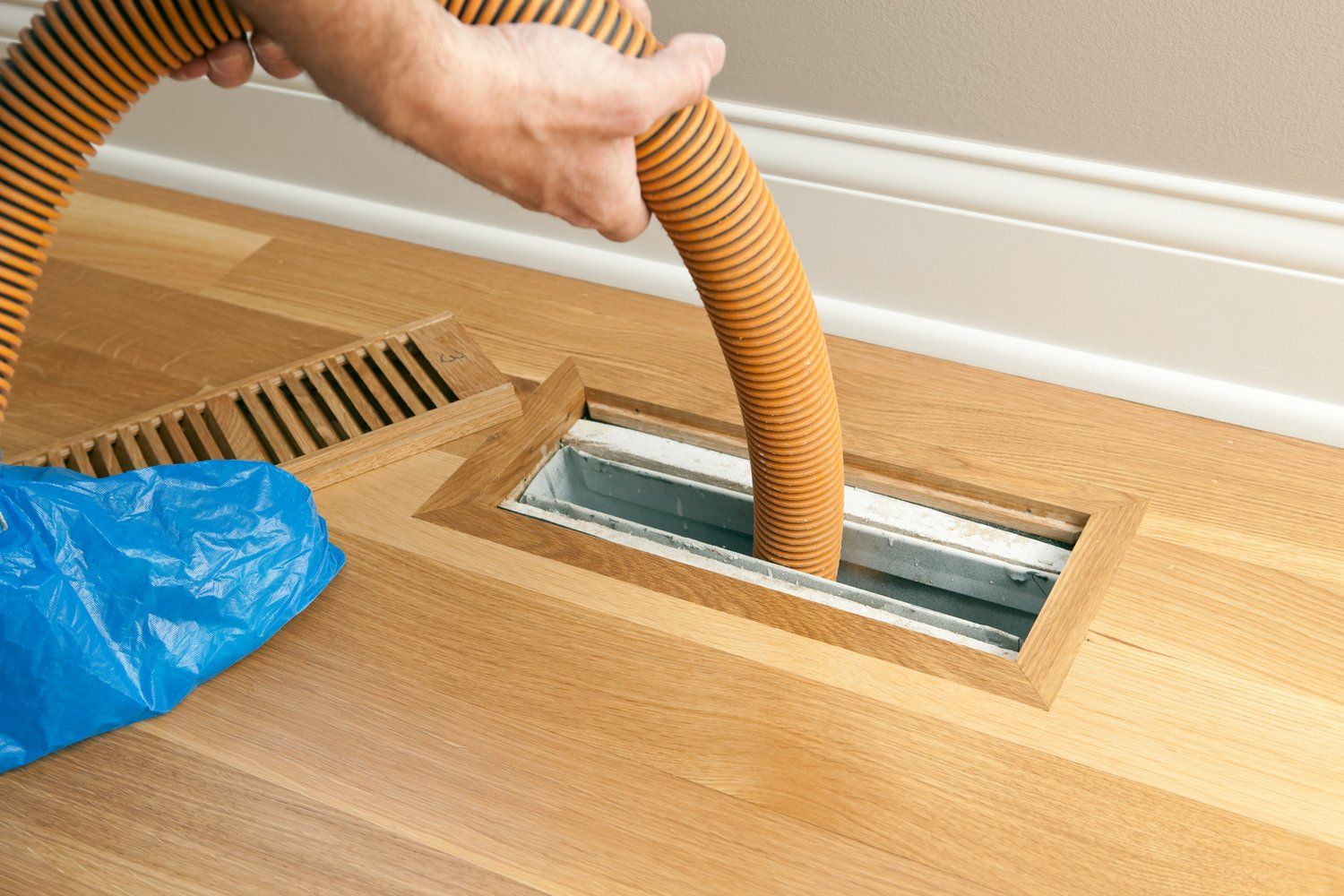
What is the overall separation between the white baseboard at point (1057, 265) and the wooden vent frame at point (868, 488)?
0.55 ft

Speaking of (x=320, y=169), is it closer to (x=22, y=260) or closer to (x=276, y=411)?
(x=276, y=411)

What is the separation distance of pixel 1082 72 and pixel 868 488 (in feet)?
1.29

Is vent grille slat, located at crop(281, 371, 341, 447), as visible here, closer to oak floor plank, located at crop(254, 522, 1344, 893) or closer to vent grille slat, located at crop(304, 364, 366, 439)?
vent grille slat, located at crop(304, 364, 366, 439)

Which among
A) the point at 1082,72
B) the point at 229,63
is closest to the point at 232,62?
the point at 229,63

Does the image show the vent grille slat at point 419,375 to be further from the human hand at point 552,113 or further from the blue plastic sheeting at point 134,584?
the human hand at point 552,113

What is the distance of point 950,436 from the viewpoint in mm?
1055

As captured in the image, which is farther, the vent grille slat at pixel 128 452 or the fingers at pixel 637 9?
the vent grille slat at pixel 128 452

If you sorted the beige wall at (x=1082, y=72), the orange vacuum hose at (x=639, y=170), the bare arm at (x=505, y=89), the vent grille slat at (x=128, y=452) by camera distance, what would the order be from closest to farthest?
1. the bare arm at (x=505, y=89)
2. the orange vacuum hose at (x=639, y=170)
3. the beige wall at (x=1082, y=72)
4. the vent grille slat at (x=128, y=452)

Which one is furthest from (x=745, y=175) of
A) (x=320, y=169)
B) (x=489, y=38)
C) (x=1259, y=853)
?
(x=320, y=169)

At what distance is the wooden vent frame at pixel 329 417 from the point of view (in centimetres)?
104

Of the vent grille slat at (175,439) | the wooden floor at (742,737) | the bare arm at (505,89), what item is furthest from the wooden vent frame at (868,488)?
the bare arm at (505,89)

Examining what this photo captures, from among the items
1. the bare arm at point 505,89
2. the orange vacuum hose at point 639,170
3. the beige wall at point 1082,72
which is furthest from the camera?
the beige wall at point 1082,72

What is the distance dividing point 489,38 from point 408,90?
2.0 inches

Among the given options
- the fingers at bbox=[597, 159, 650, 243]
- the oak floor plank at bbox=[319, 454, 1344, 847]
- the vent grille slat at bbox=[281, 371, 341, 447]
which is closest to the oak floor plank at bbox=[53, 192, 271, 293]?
the vent grille slat at bbox=[281, 371, 341, 447]
